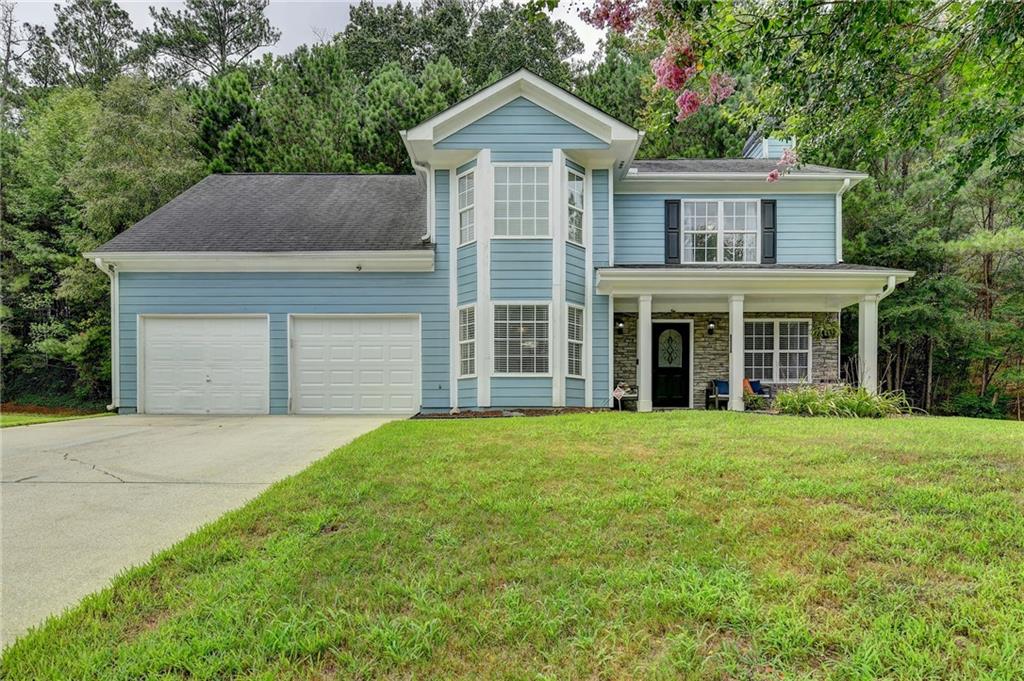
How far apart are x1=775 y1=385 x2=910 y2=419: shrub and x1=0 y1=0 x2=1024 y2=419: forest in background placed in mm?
3050

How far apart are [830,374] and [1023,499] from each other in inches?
353

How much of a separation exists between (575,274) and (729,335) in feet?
11.7

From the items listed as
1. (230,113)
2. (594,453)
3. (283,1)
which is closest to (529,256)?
(594,453)

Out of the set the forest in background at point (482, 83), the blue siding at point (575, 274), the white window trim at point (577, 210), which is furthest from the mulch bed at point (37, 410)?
the white window trim at point (577, 210)

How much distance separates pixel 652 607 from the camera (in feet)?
7.25

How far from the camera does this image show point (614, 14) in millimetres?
3531

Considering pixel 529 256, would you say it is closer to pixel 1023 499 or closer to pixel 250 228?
pixel 250 228

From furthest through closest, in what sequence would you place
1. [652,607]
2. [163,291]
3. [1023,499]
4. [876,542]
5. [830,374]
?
[830,374] → [163,291] → [1023,499] → [876,542] → [652,607]

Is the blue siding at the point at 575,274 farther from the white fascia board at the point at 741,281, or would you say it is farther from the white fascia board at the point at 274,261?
the white fascia board at the point at 274,261

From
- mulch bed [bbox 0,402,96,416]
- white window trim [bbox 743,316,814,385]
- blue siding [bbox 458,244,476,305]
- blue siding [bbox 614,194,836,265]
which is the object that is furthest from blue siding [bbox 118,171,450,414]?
white window trim [bbox 743,316,814,385]

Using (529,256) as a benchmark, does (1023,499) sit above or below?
below

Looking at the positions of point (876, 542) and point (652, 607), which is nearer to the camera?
point (652, 607)

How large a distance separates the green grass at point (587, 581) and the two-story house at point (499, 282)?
5.69 meters

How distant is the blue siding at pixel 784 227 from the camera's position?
36.4ft
